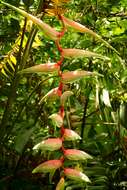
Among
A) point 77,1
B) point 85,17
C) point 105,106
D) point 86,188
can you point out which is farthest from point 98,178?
point 77,1

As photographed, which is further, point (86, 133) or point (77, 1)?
point (77, 1)

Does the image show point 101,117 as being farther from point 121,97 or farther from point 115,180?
point 115,180

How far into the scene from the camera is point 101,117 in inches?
53.4

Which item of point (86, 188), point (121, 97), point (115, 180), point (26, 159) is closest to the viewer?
point (86, 188)

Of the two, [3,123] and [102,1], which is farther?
[102,1]

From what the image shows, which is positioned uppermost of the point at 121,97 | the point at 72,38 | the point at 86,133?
the point at 72,38

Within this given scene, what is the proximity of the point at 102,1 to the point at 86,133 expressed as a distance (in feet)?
1.47

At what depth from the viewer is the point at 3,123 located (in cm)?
113

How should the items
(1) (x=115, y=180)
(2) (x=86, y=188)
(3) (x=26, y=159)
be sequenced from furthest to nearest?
(3) (x=26, y=159), (1) (x=115, y=180), (2) (x=86, y=188)

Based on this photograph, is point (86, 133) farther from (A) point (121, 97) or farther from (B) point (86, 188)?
(B) point (86, 188)

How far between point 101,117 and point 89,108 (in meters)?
0.18

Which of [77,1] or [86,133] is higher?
[77,1]

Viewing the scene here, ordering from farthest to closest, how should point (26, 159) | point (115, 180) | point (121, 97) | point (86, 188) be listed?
point (26, 159)
point (121, 97)
point (115, 180)
point (86, 188)

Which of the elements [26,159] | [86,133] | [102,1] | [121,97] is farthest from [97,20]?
[26,159]
